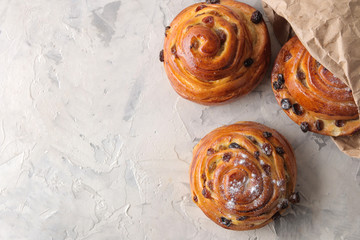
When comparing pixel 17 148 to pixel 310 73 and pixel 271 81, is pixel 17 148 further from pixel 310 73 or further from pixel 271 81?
pixel 310 73

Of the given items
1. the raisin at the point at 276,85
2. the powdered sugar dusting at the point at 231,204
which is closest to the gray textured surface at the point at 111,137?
the raisin at the point at 276,85

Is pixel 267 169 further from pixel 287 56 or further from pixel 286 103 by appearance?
pixel 287 56

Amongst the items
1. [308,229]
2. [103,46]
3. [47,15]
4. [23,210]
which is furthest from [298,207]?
[47,15]

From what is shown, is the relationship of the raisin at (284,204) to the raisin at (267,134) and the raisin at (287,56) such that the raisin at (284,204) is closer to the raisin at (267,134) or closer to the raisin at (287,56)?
the raisin at (267,134)

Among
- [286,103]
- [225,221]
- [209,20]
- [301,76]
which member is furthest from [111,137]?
[301,76]

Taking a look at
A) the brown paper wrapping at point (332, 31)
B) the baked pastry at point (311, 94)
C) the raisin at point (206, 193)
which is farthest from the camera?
the raisin at point (206, 193)
